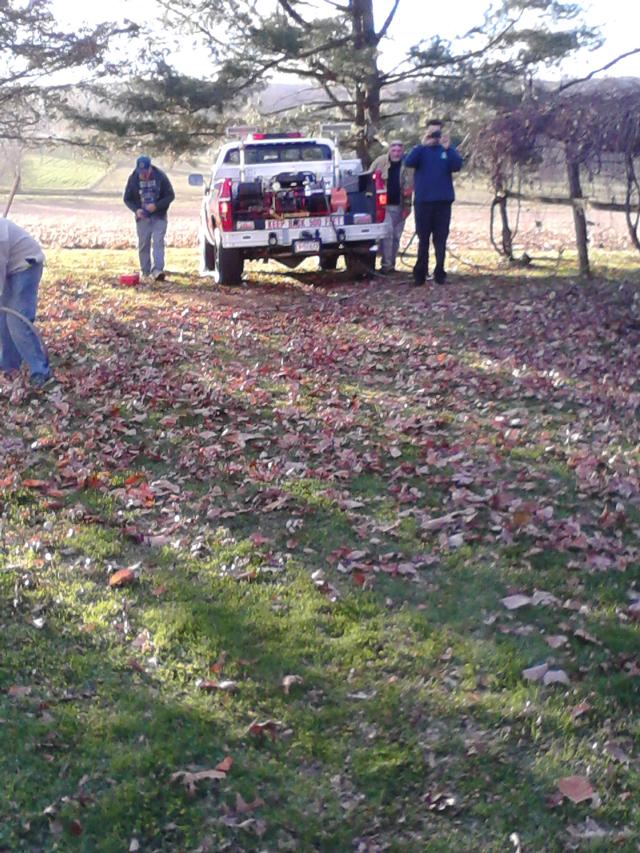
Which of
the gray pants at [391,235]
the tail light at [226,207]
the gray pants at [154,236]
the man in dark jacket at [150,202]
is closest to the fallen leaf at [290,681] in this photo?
the tail light at [226,207]

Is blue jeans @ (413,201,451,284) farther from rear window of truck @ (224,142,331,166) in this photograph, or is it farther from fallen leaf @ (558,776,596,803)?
fallen leaf @ (558,776,596,803)

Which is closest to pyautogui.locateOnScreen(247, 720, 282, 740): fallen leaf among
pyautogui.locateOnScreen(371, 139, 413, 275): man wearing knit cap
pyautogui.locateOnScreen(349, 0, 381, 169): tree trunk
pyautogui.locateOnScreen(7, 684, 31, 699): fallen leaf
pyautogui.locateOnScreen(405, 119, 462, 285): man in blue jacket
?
pyautogui.locateOnScreen(7, 684, 31, 699): fallen leaf

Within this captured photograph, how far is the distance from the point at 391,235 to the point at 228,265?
2.50 metres

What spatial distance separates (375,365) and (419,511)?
3600 millimetres

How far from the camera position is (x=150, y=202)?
1581cm

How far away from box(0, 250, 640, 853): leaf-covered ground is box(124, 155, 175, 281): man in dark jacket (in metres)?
6.53

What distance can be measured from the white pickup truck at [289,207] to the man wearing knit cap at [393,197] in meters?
0.33

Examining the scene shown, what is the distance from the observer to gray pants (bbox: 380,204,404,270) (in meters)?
15.2

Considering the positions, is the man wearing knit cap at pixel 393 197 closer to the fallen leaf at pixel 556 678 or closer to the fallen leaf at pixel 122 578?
the fallen leaf at pixel 122 578

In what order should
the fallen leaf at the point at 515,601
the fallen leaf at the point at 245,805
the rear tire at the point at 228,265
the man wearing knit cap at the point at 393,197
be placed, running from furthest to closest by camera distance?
the man wearing knit cap at the point at 393,197, the rear tire at the point at 228,265, the fallen leaf at the point at 515,601, the fallen leaf at the point at 245,805

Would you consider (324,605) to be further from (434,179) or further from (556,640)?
(434,179)

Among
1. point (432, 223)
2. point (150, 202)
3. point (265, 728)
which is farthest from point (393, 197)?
point (265, 728)

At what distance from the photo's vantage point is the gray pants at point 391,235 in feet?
49.9

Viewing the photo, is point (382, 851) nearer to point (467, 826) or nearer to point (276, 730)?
point (467, 826)
